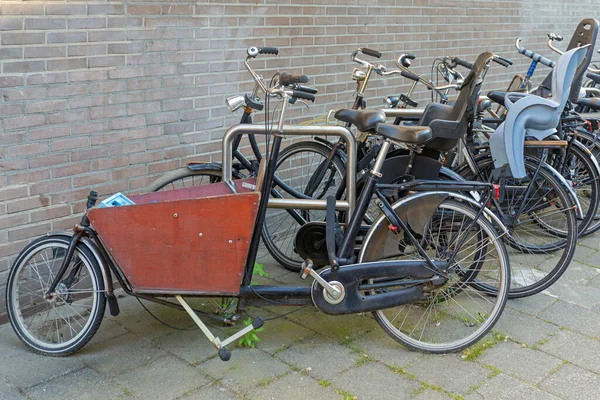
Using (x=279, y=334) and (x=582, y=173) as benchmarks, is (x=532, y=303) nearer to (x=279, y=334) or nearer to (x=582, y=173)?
(x=582, y=173)

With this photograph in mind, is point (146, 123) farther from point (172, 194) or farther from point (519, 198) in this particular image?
point (519, 198)

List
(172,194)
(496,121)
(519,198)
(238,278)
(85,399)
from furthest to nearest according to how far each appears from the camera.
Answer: (496,121) → (519,198) → (172,194) → (238,278) → (85,399)

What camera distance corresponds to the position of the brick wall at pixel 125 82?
3852mm

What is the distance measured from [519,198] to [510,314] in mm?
793

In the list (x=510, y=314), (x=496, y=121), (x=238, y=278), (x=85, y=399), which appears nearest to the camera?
(x=85, y=399)

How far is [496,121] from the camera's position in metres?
4.96

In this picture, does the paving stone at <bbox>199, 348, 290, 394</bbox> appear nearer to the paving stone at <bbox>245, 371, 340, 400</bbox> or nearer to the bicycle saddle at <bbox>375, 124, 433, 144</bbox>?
the paving stone at <bbox>245, 371, 340, 400</bbox>

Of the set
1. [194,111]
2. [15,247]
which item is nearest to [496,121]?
[194,111]

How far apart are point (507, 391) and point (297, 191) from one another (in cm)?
190

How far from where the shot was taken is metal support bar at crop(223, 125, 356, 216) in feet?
12.7

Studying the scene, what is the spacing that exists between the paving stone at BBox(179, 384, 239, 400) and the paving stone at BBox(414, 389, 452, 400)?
86 cm

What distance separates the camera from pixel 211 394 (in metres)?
3.29

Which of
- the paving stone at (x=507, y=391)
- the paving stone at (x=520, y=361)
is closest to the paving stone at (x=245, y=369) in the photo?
the paving stone at (x=507, y=391)

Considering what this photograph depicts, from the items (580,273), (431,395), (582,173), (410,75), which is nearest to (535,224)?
(580,273)
